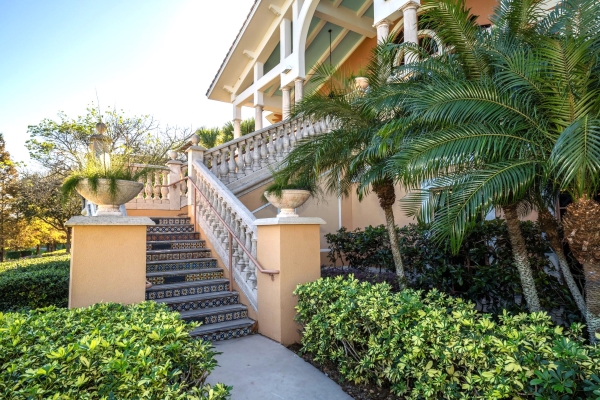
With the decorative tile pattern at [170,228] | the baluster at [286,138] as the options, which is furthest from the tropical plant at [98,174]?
the baluster at [286,138]

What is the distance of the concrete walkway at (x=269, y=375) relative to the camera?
3.42 meters

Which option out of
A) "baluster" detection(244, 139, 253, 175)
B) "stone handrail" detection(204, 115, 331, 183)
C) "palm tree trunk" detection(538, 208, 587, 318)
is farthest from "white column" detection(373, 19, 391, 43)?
"palm tree trunk" detection(538, 208, 587, 318)

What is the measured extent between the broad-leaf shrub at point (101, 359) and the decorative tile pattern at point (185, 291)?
2.59 metres

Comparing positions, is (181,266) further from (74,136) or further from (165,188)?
(74,136)

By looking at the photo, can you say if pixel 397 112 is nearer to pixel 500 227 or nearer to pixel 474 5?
pixel 500 227

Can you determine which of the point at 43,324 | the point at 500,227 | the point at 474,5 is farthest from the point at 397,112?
the point at 474,5

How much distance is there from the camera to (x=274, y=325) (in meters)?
4.76

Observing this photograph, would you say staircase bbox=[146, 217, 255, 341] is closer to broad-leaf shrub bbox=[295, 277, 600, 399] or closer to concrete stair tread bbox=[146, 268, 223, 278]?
concrete stair tread bbox=[146, 268, 223, 278]

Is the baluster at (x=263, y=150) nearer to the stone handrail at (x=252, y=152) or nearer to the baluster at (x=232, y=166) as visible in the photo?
the stone handrail at (x=252, y=152)

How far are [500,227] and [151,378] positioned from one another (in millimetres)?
5075

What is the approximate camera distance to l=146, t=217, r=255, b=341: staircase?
16.5 feet

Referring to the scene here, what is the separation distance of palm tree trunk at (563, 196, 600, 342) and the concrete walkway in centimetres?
245

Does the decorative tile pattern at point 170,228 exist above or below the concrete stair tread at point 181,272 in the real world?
above

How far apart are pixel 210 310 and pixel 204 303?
19cm
